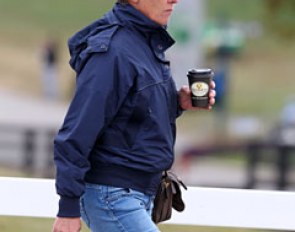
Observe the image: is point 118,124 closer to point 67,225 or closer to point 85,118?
point 85,118

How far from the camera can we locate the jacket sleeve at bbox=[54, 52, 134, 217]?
4.00 metres

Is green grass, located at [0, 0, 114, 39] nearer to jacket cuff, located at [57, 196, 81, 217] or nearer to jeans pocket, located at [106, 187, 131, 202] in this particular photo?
jeans pocket, located at [106, 187, 131, 202]

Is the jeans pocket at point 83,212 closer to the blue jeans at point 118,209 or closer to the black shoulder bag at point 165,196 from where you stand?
the blue jeans at point 118,209

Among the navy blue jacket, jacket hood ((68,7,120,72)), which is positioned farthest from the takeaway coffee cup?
jacket hood ((68,7,120,72))

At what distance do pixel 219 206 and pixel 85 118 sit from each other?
168cm

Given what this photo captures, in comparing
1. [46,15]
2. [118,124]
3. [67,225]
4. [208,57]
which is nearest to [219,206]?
[118,124]

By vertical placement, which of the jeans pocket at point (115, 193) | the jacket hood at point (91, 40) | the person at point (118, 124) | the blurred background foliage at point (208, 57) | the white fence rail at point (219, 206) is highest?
the jacket hood at point (91, 40)

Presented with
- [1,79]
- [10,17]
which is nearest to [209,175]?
[1,79]

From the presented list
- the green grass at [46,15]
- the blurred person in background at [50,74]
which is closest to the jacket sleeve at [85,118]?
the blurred person in background at [50,74]

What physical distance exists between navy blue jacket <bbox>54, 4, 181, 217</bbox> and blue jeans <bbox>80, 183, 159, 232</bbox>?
29mm

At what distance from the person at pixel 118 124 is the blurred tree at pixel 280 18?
28.5 meters

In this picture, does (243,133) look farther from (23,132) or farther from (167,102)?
(167,102)

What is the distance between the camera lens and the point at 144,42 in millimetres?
4215

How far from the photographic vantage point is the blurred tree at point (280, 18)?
33.0 metres
